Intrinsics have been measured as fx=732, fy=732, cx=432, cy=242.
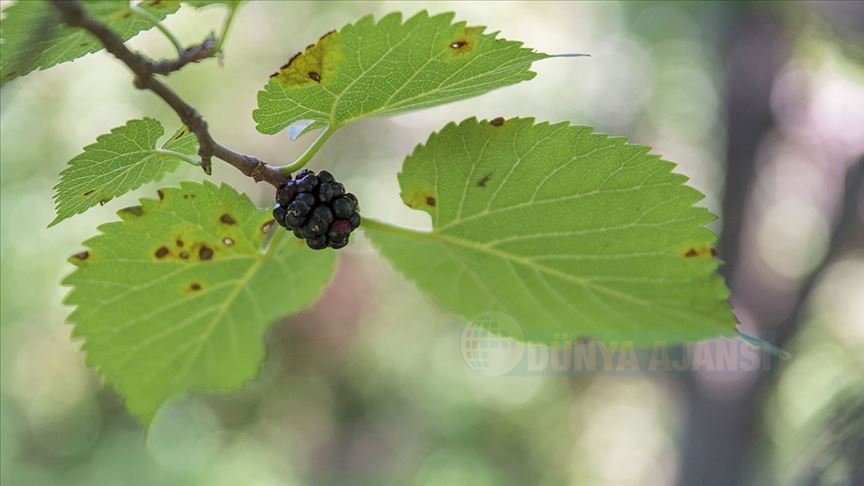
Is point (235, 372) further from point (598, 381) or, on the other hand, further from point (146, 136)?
point (598, 381)

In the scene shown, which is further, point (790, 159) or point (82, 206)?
point (790, 159)

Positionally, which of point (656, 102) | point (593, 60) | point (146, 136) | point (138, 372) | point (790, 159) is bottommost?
point (138, 372)

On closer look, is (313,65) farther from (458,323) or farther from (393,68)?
(458,323)

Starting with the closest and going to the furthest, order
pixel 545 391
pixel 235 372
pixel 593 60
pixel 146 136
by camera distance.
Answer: pixel 146 136, pixel 235 372, pixel 593 60, pixel 545 391

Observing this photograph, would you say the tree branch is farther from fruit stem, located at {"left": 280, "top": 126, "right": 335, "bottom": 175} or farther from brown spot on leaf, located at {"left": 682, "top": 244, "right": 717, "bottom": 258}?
brown spot on leaf, located at {"left": 682, "top": 244, "right": 717, "bottom": 258}

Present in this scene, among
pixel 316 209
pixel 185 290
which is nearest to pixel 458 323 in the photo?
pixel 185 290

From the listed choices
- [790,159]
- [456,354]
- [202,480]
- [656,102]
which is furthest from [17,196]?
[790,159]

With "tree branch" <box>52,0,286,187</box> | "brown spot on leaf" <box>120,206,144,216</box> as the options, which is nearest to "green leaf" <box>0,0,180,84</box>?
"tree branch" <box>52,0,286,187</box>
